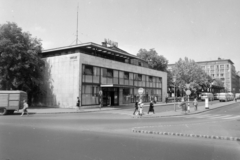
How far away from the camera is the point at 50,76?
31.9 m

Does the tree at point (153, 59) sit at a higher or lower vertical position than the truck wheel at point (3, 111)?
higher

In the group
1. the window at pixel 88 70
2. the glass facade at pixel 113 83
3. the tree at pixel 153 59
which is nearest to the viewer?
the window at pixel 88 70

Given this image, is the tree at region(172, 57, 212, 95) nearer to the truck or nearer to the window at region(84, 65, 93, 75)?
the window at region(84, 65, 93, 75)

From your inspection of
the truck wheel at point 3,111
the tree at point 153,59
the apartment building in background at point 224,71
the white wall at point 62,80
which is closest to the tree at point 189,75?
the tree at point 153,59

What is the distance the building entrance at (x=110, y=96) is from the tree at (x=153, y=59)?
2760cm

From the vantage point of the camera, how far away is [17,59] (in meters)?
27.6

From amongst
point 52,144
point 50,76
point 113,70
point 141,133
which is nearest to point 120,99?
point 113,70

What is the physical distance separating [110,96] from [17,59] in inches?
595

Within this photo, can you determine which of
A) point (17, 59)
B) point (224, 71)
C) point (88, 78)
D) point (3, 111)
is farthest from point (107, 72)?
point (224, 71)

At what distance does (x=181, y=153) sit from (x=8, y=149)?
5890 mm

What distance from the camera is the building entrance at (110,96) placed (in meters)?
33.3

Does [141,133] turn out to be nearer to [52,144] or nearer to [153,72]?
[52,144]

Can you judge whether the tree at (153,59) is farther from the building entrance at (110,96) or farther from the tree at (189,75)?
the building entrance at (110,96)

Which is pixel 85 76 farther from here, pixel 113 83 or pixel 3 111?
pixel 3 111
